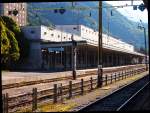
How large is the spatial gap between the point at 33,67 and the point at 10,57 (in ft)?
31.1

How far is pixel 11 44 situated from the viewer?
246 ft

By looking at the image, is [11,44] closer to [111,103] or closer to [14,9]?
[14,9]

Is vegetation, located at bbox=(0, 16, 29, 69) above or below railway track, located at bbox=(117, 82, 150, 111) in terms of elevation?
above

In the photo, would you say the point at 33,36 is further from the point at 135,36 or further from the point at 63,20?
the point at 63,20

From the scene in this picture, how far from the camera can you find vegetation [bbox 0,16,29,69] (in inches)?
2700

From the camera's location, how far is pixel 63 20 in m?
192

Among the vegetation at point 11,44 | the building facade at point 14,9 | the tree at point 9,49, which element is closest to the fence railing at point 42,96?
the building facade at point 14,9

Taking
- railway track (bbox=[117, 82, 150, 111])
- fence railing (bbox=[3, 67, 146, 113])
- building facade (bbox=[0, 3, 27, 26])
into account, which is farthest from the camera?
building facade (bbox=[0, 3, 27, 26])

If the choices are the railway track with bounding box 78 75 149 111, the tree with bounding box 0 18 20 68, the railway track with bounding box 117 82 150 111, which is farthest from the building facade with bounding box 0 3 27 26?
the railway track with bounding box 117 82 150 111

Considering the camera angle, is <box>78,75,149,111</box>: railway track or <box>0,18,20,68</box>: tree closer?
<box>78,75,149,111</box>: railway track

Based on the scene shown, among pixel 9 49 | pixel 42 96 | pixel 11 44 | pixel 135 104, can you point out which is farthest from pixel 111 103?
pixel 11 44

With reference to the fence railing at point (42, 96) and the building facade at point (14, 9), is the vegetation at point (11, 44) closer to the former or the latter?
the building facade at point (14, 9)

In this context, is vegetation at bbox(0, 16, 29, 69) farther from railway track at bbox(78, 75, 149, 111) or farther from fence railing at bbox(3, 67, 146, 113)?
railway track at bbox(78, 75, 149, 111)

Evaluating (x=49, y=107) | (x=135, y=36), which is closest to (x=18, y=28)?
(x=49, y=107)
